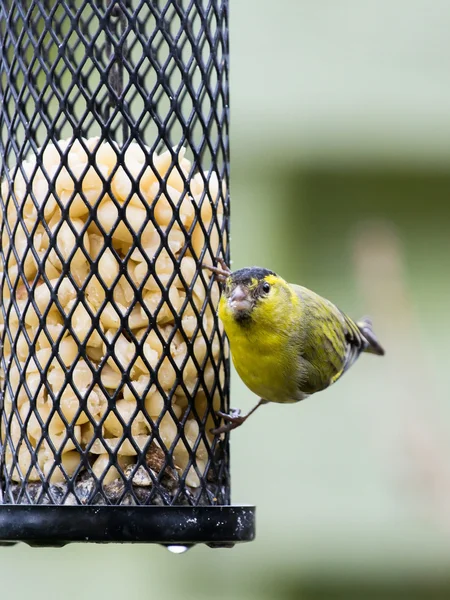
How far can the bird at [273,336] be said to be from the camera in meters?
3.57

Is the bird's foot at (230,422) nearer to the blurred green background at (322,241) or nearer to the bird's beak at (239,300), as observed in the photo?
the bird's beak at (239,300)

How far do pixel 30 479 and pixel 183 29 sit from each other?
5.06 feet

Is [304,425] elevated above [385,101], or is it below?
below

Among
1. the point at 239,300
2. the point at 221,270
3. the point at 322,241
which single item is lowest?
the point at 239,300

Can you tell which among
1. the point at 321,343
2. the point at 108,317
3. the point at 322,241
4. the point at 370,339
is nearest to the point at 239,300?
the point at 108,317

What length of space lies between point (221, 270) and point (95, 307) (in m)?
0.46

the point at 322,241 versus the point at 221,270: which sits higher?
the point at 322,241

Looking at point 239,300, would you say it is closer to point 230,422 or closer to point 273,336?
point 273,336

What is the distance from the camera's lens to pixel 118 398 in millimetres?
3436

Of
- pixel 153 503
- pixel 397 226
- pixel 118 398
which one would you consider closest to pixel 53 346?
pixel 118 398

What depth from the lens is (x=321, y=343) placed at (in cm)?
393

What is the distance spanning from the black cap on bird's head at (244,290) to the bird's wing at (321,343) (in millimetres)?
314

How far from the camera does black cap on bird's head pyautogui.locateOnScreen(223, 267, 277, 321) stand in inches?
138

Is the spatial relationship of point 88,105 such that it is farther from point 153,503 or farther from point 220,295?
point 153,503
